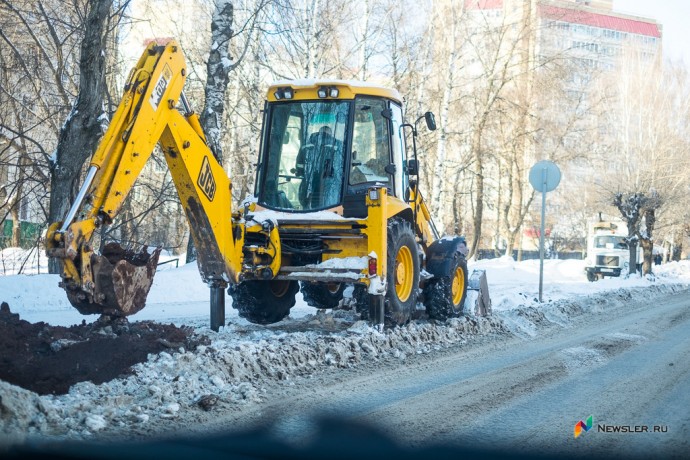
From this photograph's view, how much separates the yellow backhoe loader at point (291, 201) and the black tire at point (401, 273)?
0.02 m

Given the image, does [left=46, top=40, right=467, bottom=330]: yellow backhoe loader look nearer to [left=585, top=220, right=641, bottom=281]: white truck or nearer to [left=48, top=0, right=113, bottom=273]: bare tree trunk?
[left=48, top=0, right=113, bottom=273]: bare tree trunk

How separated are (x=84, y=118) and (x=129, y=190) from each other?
6334 millimetres

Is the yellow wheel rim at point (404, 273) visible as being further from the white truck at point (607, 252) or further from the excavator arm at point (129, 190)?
the white truck at point (607, 252)

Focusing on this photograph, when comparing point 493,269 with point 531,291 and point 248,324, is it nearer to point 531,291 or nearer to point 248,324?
point 531,291

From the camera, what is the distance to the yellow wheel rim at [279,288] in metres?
9.88

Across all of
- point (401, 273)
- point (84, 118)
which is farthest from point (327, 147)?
point (84, 118)

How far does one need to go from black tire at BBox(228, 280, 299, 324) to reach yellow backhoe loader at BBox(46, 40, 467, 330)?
16mm

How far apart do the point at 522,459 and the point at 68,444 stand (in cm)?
250

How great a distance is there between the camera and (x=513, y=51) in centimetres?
3153

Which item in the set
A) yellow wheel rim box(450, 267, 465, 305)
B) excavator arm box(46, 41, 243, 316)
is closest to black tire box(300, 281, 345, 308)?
yellow wheel rim box(450, 267, 465, 305)

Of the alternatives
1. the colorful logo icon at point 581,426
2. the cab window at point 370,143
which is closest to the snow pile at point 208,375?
the cab window at point 370,143

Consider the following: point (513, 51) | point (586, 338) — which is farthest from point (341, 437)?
point (513, 51)

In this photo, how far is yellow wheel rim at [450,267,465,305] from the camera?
435 inches

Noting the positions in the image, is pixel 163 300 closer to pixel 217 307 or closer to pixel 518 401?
pixel 217 307
